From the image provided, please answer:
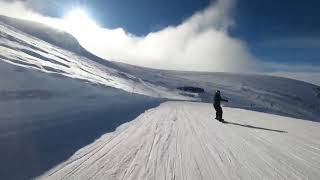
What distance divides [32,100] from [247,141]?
1114cm

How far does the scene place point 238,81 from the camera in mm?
153875

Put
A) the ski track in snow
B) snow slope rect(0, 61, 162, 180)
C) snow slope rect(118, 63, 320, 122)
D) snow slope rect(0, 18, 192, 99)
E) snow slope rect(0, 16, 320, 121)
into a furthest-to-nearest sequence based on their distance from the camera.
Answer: snow slope rect(118, 63, 320, 122) → snow slope rect(0, 16, 320, 121) → snow slope rect(0, 18, 192, 99) → snow slope rect(0, 61, 162, 180) → the ski track in snow

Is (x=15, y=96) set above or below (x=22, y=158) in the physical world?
above

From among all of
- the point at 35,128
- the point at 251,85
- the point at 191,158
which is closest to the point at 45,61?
the point at 35,128

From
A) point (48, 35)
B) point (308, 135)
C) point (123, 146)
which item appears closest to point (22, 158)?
point (123, 146)

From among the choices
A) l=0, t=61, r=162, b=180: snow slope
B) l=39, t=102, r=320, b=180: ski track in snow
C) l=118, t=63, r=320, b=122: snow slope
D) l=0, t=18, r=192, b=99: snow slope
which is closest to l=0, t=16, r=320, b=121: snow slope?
l=118, t=63, r=320, b=122: snow slope

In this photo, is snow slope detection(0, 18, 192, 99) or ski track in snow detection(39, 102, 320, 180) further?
snow slope detection(0, 18, 192, 99)

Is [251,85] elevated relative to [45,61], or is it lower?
elevated

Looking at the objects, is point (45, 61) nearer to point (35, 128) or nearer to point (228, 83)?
point (35, 128)

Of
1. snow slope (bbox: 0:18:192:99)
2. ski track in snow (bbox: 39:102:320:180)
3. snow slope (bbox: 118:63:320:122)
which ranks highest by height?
snow slope (bbox: 118:63:320:122)

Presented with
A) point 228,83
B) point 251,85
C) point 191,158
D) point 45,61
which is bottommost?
point 191,158

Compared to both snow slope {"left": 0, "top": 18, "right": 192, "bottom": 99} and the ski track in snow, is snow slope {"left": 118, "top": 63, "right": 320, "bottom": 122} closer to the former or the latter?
snow slope {"left": 0, "top": 18, "right": 192, "bottom": 99}

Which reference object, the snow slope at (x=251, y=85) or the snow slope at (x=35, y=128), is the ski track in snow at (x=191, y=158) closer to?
the snow slope at (x=35, y=128)

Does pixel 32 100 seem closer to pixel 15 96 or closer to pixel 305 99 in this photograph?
pixel 15 96
